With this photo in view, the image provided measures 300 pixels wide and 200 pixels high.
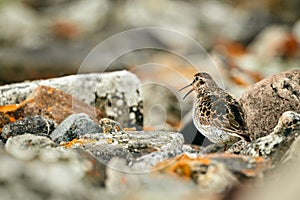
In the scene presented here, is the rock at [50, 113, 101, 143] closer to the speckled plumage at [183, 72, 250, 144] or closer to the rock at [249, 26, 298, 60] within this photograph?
the speckled plumage at [183, 72, 250, 144]

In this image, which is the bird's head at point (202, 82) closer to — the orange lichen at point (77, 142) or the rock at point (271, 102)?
the rock at point (271, 102)

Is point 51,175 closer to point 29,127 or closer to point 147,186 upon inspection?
point 147,186

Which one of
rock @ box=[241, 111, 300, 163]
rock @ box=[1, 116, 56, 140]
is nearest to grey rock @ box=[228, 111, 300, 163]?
rock @ box=[241, 111, 300, 163]

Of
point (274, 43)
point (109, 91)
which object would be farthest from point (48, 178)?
point (274, 43)

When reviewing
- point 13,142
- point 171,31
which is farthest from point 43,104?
point 171,31

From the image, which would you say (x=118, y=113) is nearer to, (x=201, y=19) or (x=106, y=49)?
(x=106, y=49)

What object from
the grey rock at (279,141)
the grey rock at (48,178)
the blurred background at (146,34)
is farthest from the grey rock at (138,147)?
the blurred background at (146,34)
